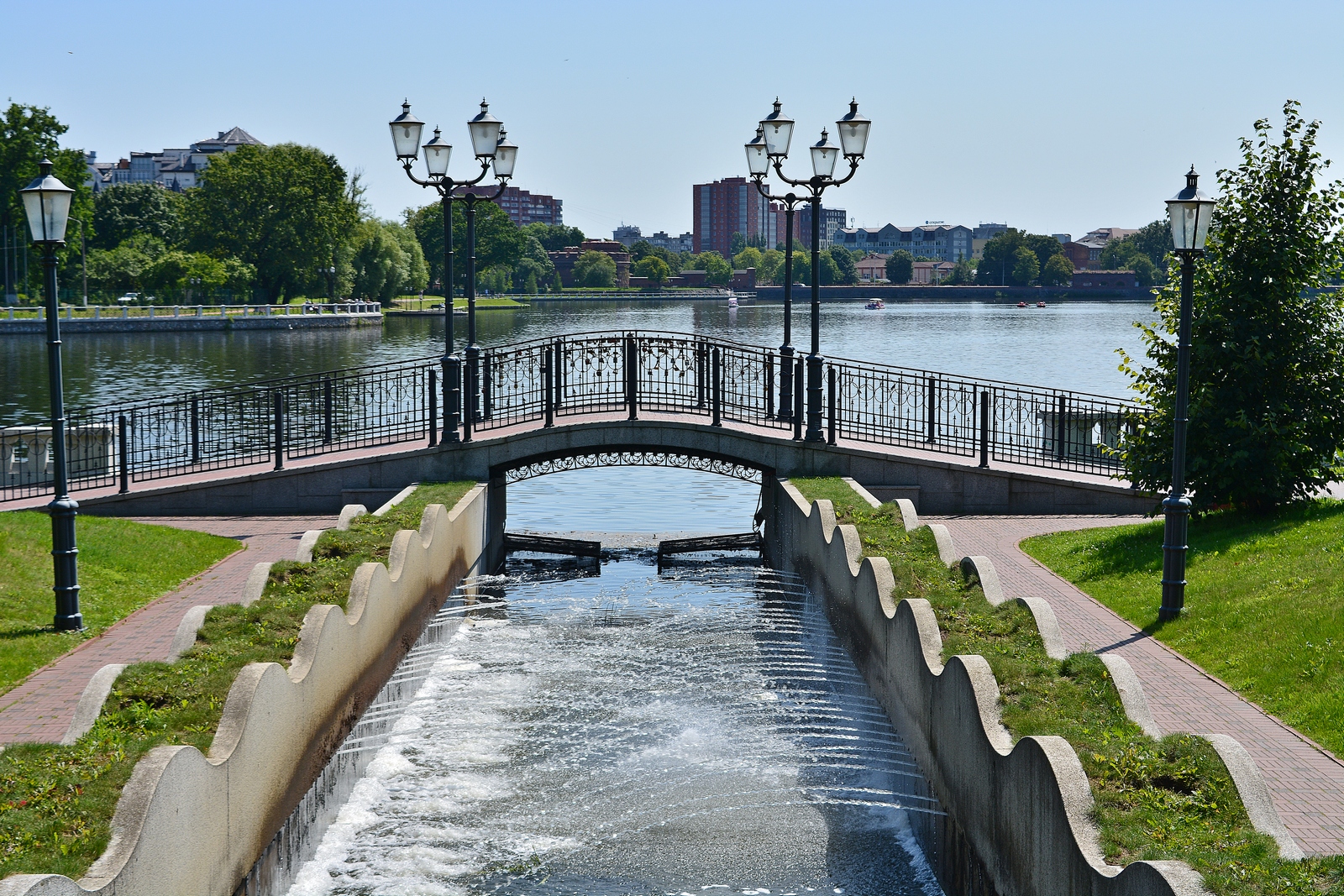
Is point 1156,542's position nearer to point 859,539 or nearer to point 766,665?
point 859,539

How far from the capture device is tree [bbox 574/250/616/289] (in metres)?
195

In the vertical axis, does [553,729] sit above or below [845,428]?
below

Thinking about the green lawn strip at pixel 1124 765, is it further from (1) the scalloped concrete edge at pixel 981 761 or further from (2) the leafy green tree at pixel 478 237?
(2) the leafy green tree at pixel 478 237

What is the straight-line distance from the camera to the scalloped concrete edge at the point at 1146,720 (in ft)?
18.8

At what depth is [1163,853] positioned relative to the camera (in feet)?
17.9

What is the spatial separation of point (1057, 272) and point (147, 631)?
6735 inches

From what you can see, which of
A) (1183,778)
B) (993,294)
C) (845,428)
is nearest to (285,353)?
(845,428)

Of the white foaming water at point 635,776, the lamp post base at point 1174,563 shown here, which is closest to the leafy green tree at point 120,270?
the white foaming water at point 635,776

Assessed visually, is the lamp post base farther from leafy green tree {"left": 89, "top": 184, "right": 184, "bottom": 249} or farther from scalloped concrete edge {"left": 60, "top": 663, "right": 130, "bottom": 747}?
leafy green tree {"left": 89, "top": 184, "right": 184, "bottom": 249}

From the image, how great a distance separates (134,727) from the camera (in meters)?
7.37

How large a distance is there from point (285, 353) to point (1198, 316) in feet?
177

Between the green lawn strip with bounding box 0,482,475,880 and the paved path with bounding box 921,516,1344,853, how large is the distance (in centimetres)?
600

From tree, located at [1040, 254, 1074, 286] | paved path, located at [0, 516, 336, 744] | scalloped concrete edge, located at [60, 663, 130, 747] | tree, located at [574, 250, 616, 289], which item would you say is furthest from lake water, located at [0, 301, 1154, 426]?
tree, located at [574, 250, 616, 289]

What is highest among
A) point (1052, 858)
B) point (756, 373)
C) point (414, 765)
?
point (756, 373)
